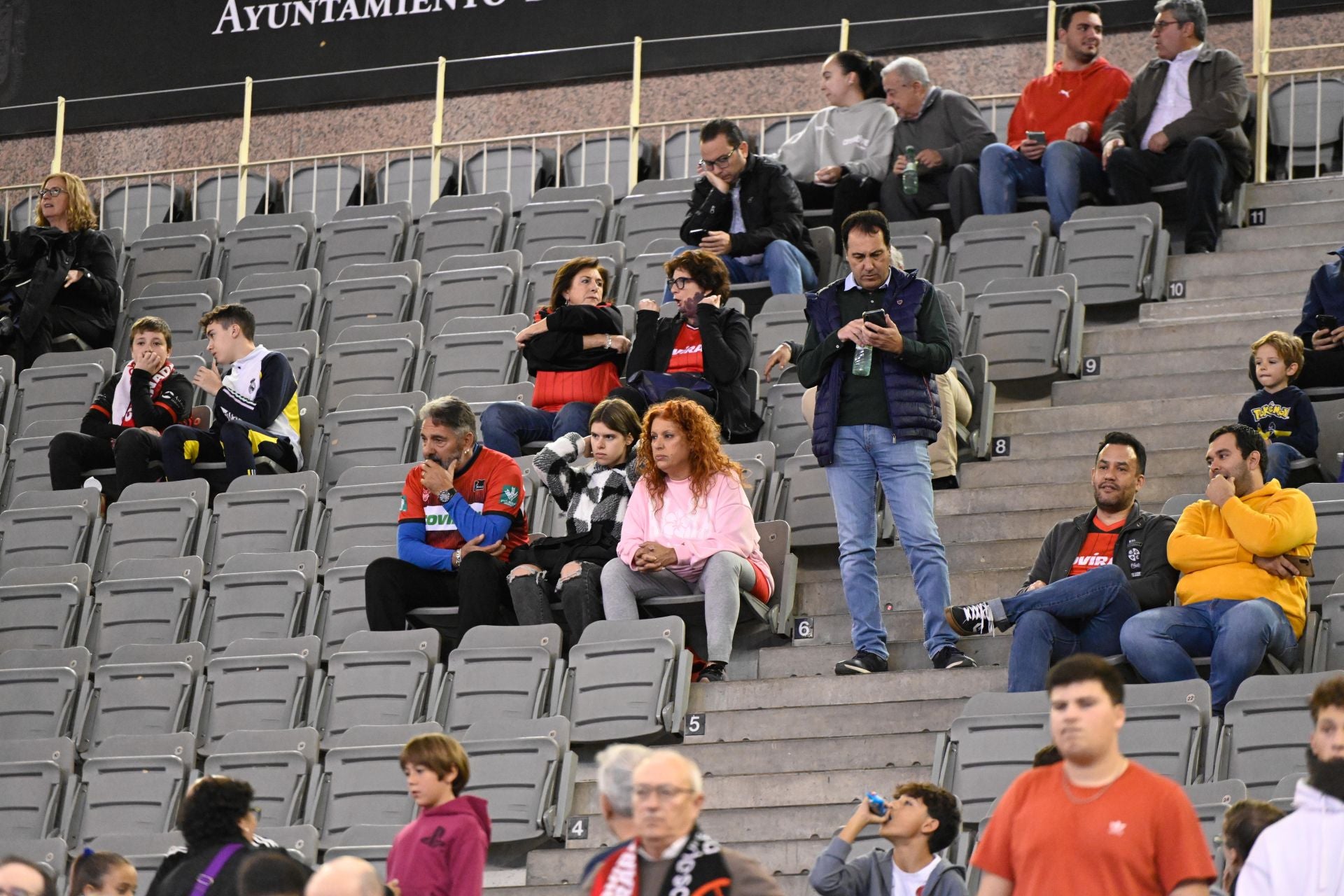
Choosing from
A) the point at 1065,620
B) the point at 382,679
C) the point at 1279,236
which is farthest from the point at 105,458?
the point at 1279,236

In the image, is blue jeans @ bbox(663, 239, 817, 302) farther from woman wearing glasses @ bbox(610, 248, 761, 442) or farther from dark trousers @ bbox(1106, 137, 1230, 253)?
dark trousers @ bbox(1106, 137, 1230, 253)

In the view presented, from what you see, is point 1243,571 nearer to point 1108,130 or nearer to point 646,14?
point 1108,130

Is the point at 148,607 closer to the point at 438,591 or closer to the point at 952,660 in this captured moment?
the point at 438,591

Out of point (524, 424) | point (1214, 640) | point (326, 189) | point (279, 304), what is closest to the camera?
point (1214, 640)

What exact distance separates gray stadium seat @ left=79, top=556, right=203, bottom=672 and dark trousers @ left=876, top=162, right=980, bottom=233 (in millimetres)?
3381

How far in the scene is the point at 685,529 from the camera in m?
6.32

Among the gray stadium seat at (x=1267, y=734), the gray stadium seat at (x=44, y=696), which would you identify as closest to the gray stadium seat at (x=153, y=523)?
the gray stadium seat at (x=44, y=696)

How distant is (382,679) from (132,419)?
221 cm

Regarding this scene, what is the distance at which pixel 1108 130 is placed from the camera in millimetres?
8594

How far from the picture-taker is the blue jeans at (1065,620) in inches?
224

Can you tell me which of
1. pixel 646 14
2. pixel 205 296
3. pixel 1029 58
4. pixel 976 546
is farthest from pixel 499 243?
pixel 976 546

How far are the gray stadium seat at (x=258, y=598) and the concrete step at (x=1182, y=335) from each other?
303cm

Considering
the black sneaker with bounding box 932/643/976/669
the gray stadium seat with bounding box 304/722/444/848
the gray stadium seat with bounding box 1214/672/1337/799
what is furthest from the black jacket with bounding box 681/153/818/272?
the gray stadium seat with bounding box 1214/672/1337/799

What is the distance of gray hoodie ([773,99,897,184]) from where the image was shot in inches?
352
